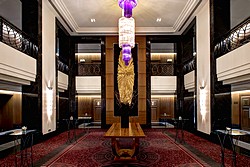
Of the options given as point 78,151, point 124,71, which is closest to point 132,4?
point 124,71

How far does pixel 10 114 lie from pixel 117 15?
606 cm

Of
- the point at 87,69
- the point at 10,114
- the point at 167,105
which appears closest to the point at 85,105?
the point at 87,69

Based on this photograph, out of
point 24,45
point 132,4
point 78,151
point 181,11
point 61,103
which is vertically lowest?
point 78,151

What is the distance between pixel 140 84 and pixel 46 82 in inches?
216

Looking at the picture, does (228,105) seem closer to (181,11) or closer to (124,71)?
(124,71)

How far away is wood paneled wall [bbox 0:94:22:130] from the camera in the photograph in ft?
34.7

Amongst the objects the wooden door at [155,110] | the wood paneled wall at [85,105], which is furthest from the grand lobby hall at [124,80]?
the wood paneled wall at [85,105]

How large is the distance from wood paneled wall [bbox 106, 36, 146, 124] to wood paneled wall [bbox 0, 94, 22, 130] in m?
4.33

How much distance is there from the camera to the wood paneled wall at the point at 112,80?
43.3 feet

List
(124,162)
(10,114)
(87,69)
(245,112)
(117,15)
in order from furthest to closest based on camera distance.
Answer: (87,69), (245,112), (117,15), (10,114), (124,162)

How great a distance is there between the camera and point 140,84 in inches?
524

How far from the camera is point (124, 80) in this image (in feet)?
23.4

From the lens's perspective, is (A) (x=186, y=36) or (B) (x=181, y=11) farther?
(A) (x=186, y=36)

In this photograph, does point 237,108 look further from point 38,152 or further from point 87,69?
point 38,152
